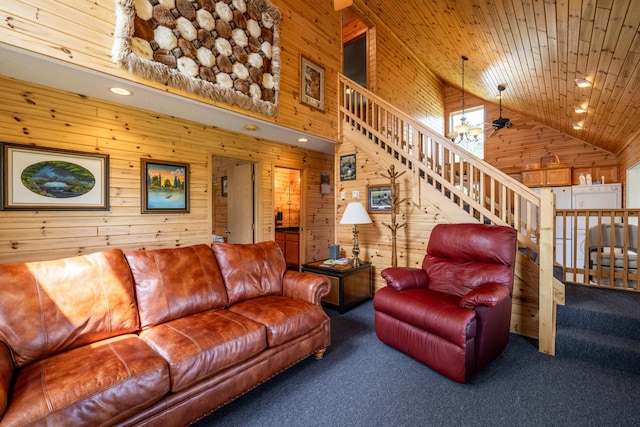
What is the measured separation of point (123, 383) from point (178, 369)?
0.26 metres

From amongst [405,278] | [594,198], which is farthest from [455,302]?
[594,198]

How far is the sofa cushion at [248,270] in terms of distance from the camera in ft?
8.29

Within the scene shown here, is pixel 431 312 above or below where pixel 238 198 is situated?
below

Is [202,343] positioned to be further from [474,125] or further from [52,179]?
[474,125]

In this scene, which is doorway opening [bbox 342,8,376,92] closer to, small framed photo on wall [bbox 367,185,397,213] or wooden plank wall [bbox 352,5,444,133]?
wooden plank wall [bbox 352,5,444,133]

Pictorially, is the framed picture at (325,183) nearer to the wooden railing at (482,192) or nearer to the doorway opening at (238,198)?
the wooden railing at (482,192)

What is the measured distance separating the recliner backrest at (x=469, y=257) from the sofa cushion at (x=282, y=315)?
1278 mm

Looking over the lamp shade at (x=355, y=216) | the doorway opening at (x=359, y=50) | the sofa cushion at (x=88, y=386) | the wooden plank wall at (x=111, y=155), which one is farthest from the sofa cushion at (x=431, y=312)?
the doorway opening at (x=359, y=50)

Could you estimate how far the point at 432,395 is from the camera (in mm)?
1931

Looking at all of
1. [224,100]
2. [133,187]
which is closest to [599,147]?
[224,100]

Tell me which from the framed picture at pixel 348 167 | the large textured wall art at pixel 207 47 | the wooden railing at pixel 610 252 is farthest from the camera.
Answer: the framed picture at pixel 348 167

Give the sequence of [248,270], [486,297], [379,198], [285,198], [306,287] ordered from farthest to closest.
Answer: [285,198]
[379,198]
[248,270]
[306,287]
[486,297]

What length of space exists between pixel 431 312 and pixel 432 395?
0.55m

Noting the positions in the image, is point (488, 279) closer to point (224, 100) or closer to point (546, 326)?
point (546, 326)
